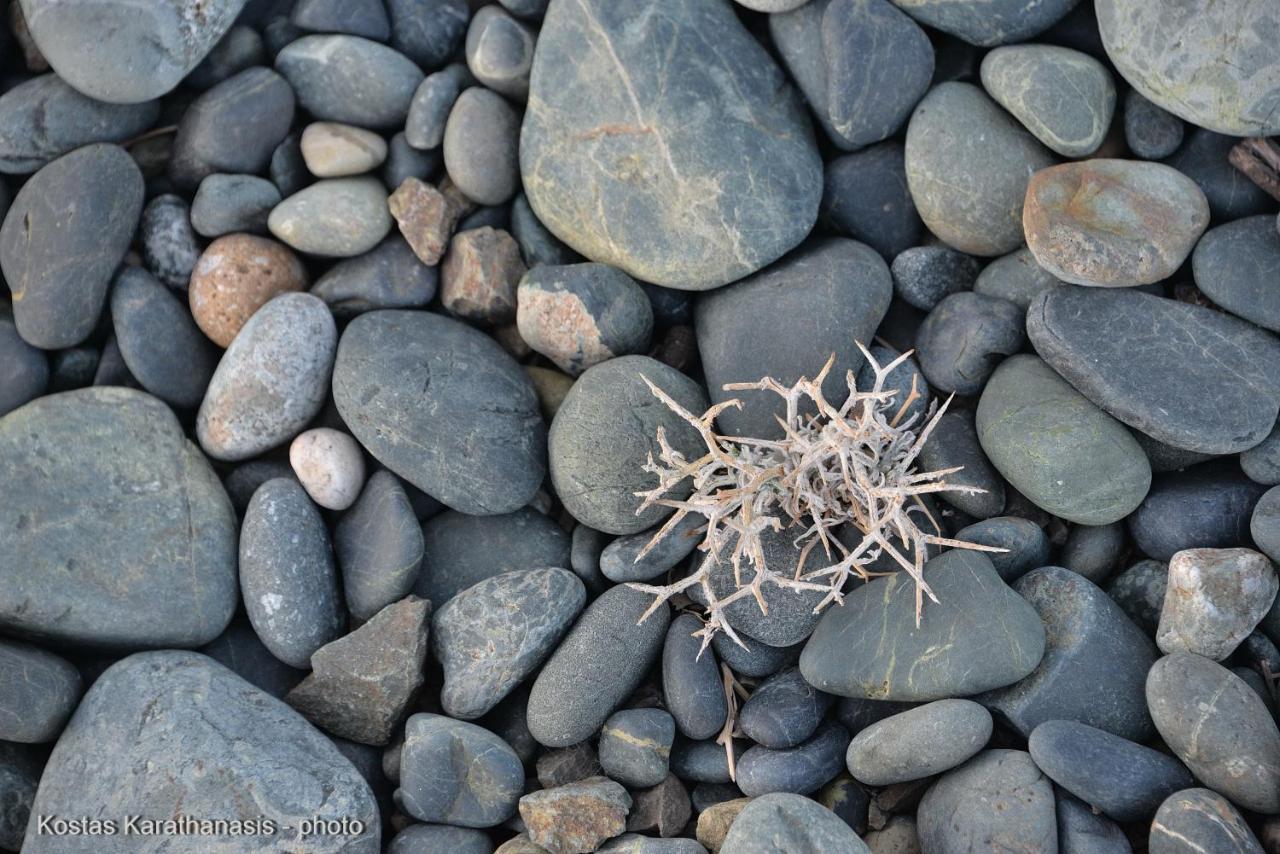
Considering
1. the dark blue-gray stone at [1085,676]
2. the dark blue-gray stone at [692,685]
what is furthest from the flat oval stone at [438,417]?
the dark blue-gray stone at [1085,676]

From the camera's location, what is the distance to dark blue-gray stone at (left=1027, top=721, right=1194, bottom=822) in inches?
105

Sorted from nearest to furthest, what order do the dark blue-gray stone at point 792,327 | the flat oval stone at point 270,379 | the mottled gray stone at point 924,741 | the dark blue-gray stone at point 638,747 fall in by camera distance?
the mottled gray stone at point 924,741 < the dark blue-gray stone at point 638,747 < the dark blue-gray stone at point 792,327 < the flat oval stone at point 270,379

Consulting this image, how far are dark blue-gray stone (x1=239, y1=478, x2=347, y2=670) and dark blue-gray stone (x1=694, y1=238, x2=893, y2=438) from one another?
136 cm

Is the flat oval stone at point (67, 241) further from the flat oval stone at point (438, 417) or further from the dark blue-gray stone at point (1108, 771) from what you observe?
the dark blue-gray stone at point (1108, 771)

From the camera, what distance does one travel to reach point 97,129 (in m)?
3.50

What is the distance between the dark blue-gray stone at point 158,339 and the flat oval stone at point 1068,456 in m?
2.65

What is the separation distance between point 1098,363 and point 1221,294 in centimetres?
44

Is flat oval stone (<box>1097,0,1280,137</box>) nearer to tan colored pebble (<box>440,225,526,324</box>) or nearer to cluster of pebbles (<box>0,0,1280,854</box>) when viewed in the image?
cluster of pebbles (<box>0,0,1280,854</box>)

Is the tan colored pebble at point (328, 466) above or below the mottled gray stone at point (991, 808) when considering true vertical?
above

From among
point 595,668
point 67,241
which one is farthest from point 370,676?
point 67,241

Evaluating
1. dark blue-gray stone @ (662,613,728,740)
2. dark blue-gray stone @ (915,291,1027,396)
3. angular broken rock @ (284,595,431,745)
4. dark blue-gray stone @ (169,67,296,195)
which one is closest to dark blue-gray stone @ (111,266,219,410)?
dark blue-gray stone @ (169,67,296,195)

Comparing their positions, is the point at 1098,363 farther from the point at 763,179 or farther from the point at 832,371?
the point at 763,179

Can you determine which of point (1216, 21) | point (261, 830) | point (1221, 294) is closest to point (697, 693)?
point (261, 830)

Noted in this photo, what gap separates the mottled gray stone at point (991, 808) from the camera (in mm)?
2639
